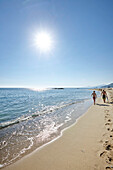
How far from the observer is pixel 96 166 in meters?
2.94

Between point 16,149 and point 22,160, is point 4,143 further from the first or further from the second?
point 22,160

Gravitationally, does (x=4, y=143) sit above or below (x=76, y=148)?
below

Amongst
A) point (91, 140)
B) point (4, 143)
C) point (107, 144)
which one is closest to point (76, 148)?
point (91, 140)

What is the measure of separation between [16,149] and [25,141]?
742mm

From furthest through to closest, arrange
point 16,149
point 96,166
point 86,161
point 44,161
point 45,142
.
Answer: point 45,142
point 16,149
point 44,161
point 86,161
point 96,166

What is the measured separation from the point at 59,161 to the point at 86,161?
0.96 metres

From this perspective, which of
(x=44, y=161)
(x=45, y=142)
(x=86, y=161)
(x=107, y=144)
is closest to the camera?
(x=86, y=161)

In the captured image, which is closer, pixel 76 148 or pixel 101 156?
pixel 101 156

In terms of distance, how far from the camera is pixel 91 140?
4.66 m

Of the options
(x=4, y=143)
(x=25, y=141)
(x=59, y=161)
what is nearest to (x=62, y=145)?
(x=59, y=161)

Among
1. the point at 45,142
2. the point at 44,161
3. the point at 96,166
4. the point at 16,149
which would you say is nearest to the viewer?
the point at 96,166

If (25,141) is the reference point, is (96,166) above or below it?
above

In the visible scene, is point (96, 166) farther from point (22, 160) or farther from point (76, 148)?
point (22, 160)

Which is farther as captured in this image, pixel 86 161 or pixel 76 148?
pixel 76 148
